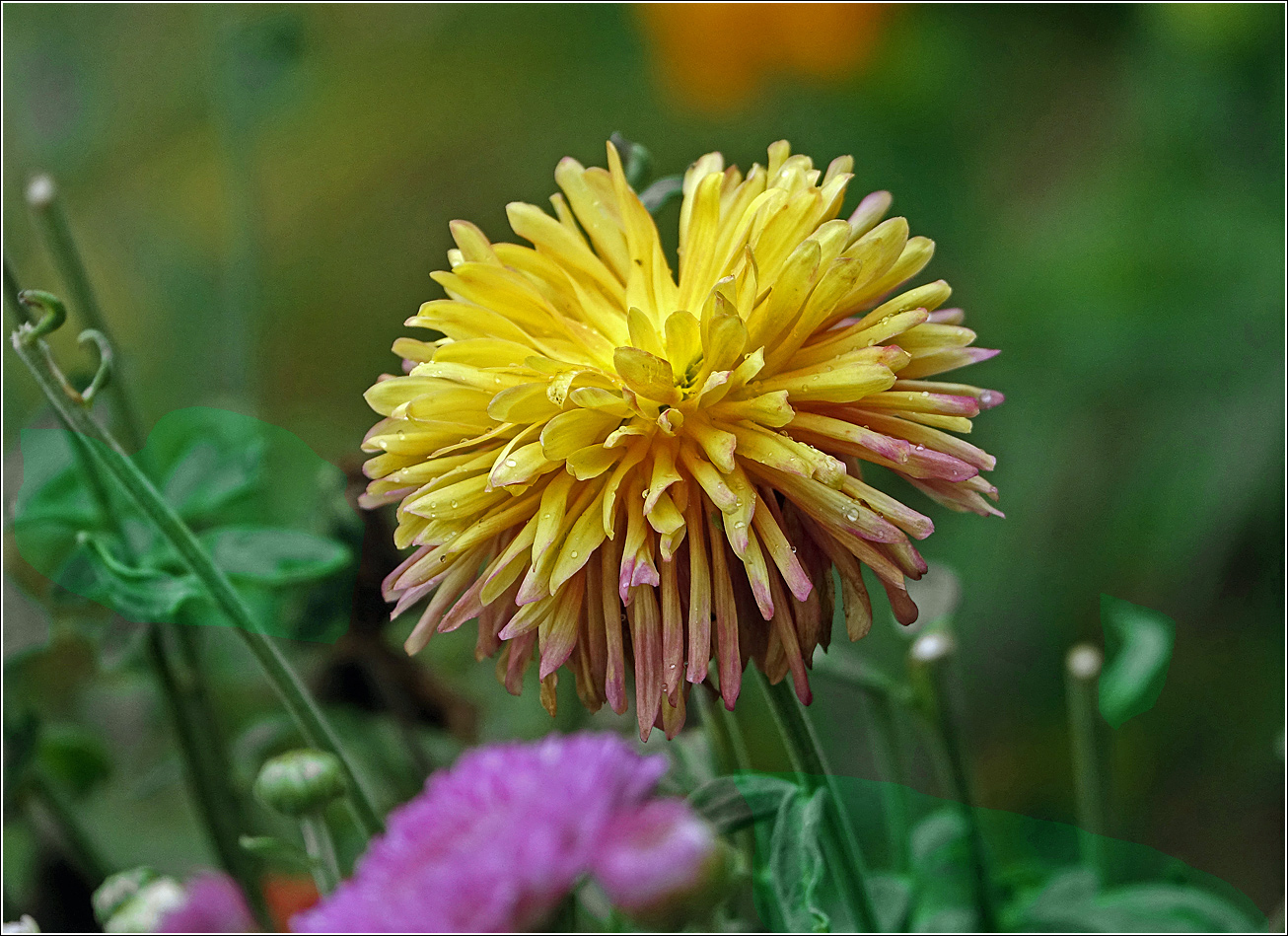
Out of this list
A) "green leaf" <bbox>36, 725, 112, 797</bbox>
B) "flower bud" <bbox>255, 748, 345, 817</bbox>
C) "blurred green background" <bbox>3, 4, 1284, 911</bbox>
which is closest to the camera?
"flower bud" <bbox>255, 748, 345, 817</bbox>

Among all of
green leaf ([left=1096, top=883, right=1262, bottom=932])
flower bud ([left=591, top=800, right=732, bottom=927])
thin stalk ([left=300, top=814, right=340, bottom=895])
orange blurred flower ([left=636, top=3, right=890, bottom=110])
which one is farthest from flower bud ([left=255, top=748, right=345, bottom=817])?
orange blurred flower ([left=636, top=3, right=890, bottom=110])

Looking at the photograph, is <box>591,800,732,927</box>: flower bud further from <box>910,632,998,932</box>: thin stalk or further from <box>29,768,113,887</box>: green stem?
<box>29,768,113,887</box>: green stem

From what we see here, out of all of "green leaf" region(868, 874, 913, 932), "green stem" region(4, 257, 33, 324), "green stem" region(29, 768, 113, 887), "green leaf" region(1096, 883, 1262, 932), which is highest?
"green stem" region(4, 257, 33, 324)

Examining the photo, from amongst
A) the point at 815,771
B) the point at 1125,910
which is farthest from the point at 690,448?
the point at 1125,910

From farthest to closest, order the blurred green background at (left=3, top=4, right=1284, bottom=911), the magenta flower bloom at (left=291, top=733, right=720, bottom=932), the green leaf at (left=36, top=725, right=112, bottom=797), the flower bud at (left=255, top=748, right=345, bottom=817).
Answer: the blurred green background at (left=3, top=4, right=1284, bottom=911) < the green leaf at (left=36, top=725, right=112, bottom=797) < the flower bud at (left=255, top=748, right=345, bottom=817) < the magenta flower bloom at (left=291, top=733, right=720, bottom=932)

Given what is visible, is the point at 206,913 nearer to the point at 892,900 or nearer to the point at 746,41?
the point at 892,900

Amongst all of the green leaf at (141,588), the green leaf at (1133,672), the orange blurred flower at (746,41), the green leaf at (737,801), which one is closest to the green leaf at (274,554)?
the green leaf at (141,588)

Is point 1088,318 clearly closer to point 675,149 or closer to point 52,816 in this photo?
point 675,149
